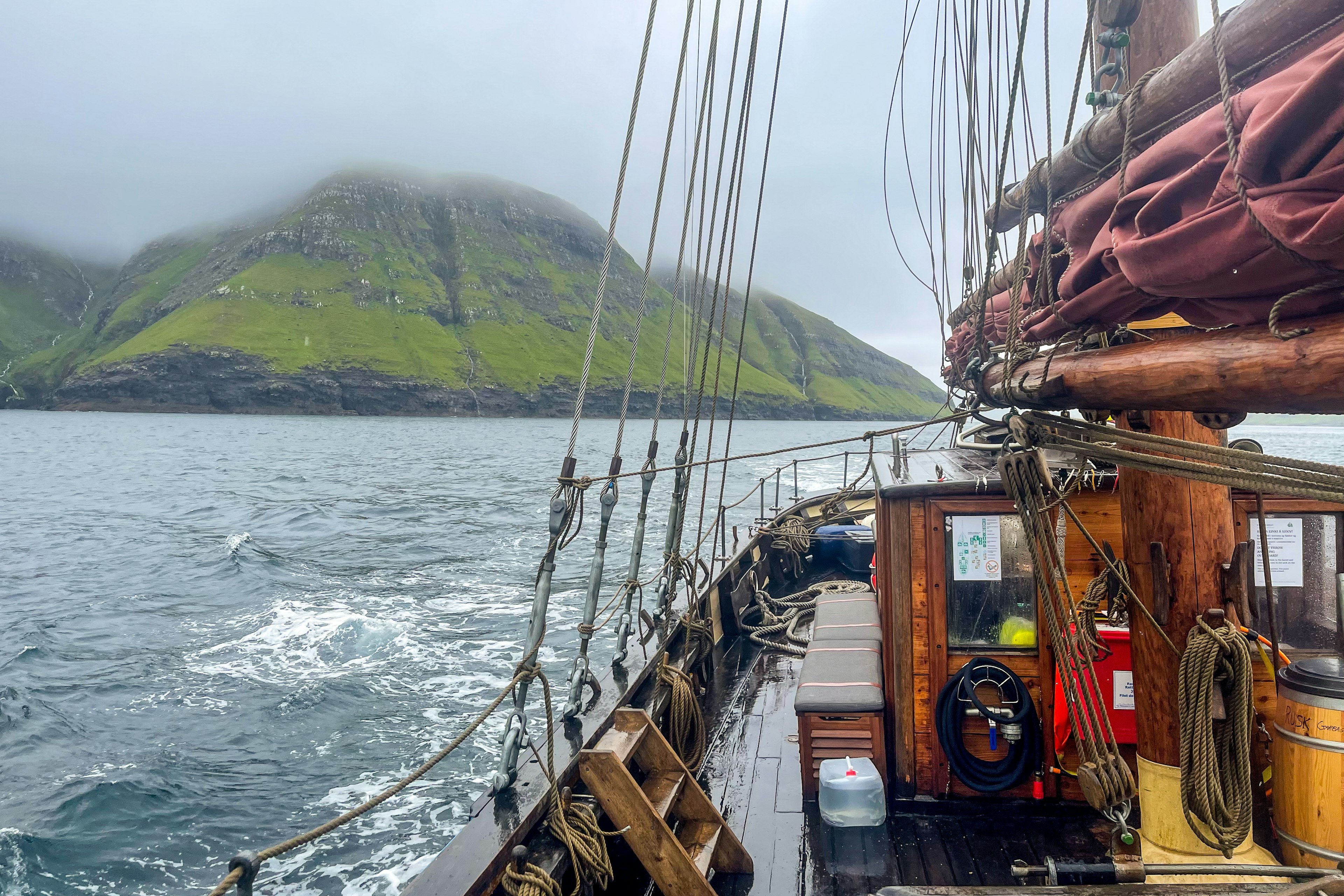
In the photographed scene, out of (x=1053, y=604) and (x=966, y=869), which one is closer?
(x=1053, y=604)

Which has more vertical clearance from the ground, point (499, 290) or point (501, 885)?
point (499, 290)

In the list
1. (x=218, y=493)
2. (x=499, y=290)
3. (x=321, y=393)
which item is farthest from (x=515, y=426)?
(x=218, y=493)

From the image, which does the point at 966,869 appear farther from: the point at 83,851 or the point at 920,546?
the point at 83,851

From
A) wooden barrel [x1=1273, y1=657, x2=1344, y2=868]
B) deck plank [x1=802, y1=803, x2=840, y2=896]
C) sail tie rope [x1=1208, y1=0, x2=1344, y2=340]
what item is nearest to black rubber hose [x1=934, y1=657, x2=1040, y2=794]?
deck plank [x1=802, y1=803, x2=840, y2=896]

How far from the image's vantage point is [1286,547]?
173 inches

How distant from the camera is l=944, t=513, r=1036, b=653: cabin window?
464cm

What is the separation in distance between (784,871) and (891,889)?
186cm

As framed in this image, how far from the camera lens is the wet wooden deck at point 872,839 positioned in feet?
13.3

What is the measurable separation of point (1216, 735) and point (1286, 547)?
200 centimetres

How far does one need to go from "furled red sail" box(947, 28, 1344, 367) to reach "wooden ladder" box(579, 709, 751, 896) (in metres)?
2.62

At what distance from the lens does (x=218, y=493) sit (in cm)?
3475

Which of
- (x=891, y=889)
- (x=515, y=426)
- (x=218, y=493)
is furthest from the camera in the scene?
(x=515, y=426)

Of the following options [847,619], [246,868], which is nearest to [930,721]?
[847,619]

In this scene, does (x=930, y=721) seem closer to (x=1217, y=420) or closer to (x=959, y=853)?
(x=959, y=853)
